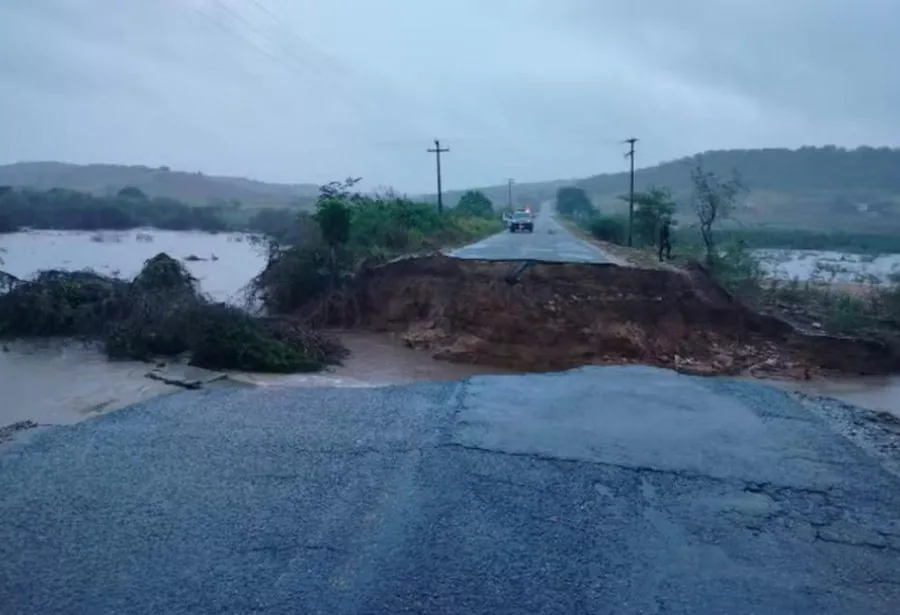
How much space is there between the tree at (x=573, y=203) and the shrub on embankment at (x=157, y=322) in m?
78.2

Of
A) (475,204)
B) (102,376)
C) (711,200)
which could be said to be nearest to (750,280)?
(711,200)

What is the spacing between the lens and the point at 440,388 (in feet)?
47.0

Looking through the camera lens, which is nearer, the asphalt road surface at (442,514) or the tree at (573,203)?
the asphalt road surface at (442,514)

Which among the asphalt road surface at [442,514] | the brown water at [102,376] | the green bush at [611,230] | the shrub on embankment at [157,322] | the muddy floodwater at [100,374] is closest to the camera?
the asphalt road surface at [442,514]

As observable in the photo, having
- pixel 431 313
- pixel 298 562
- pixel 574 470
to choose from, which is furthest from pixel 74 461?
pixel 431 313

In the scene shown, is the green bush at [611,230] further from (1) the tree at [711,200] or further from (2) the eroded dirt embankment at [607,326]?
(2) the eroded dirt embankment at [607,326]

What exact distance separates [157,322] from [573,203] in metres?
87.3

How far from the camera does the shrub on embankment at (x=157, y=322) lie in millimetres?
17938

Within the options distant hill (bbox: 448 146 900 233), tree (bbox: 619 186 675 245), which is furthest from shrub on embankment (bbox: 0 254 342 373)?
distant hill (bbox: 448 146 900 233)

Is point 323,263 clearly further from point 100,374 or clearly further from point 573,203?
point 573,203

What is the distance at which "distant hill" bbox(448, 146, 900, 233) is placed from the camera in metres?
75.7

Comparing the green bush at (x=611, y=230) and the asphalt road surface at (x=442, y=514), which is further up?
the green bush at (x=611, y=230)

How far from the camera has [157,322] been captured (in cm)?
1906

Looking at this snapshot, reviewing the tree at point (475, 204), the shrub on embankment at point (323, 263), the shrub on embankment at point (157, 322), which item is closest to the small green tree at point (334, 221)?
the shrub on embankment at point (323, 263)
